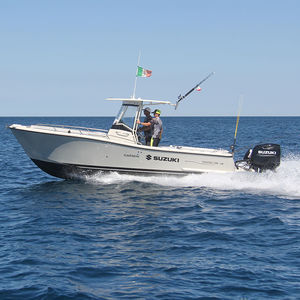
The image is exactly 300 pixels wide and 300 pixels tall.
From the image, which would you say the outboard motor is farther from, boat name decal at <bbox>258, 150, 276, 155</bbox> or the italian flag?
the italian flag

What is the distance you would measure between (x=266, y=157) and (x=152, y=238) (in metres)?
6.60

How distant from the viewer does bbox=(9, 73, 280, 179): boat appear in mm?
12477

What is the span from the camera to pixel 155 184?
13.1 meters

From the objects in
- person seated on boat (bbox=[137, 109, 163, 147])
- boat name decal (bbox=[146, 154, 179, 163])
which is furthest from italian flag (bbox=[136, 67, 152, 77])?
boat name decal (bbox=[146, 154, 179, 163])

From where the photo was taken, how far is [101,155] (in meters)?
12.7

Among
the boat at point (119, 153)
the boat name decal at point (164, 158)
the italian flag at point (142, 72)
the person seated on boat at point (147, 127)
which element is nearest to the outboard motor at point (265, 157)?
the boat at point (119, 153)

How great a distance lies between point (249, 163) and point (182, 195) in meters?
3.03

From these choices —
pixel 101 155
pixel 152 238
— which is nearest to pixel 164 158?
pixel 101 155

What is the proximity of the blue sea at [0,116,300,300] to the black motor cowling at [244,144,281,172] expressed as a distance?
0.86ft

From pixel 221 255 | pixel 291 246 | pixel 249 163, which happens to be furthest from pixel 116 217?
pixel 249 163

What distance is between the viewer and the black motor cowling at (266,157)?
13188mm

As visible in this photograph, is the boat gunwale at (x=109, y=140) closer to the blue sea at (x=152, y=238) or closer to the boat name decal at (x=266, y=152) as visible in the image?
the blue sea at (x=152, y=238)

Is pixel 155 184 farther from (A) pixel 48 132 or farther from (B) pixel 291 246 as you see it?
(B) pixel 291 246

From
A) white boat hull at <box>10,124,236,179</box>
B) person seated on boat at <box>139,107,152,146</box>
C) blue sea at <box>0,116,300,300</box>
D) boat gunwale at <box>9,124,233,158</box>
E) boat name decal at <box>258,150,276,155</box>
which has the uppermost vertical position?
person seated on boat at <box>139,107,152,146</box>
